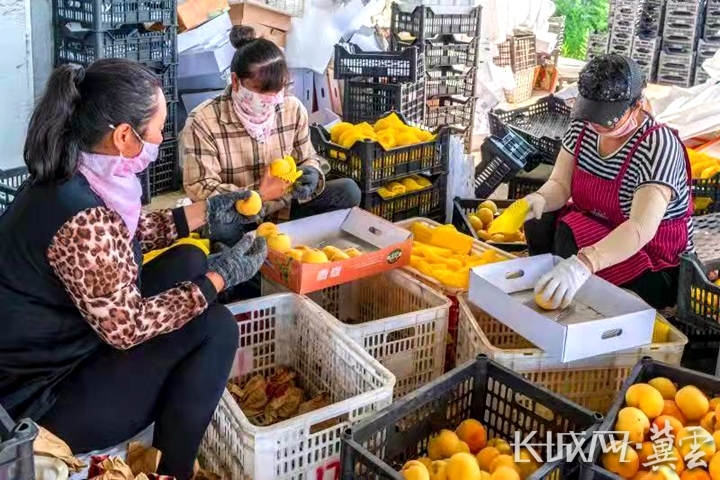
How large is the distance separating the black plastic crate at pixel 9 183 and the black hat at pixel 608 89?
62.9 inches

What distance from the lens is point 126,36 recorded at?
13.1ft

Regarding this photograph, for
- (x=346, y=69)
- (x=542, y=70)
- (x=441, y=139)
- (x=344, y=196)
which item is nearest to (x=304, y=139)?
(x=344, y=196)

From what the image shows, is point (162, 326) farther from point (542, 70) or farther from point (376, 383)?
point (542, 70)

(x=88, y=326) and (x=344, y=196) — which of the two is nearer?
(x=88, y=326)

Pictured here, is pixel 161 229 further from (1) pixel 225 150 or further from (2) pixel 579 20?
(2) pixel 579 20

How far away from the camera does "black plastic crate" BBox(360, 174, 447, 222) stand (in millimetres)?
3191

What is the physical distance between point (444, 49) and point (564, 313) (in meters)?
3.05

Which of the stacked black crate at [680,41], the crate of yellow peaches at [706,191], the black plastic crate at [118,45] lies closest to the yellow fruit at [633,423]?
the crate of yellow peaches at [706,191]

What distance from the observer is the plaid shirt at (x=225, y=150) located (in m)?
2.78

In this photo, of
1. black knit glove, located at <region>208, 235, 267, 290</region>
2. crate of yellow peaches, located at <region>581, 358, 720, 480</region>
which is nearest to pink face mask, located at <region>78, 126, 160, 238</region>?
black knit glove, located at <region>208, 235, 267, 290</region>

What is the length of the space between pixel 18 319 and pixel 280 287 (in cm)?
92

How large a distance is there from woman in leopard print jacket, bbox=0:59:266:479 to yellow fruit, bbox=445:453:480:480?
0.51 metres

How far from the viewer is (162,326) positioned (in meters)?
1.73

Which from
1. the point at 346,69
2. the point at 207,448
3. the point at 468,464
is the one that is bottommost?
the point at 207,448
